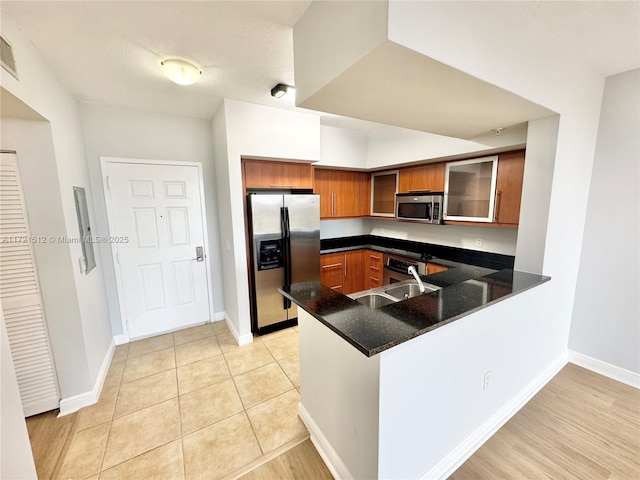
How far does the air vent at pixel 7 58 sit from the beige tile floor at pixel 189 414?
230 centimetres

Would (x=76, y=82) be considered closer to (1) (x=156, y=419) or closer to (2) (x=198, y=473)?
(1) (x=156, y=419)

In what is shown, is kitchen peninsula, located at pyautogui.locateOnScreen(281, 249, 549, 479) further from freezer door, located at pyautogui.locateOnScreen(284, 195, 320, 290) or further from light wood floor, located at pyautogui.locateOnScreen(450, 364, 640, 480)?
freezer door, located at pyautogui.locateOnScreen(284, 195, 320, 290)

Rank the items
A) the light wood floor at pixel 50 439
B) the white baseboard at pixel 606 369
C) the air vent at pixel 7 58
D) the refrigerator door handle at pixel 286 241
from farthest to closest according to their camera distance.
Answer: the refrigerator door handle at pixel 286 241 → the white baseboard at pixel 606 369 → the light wood floor at pixel 50 439 → the air vent at pixel 7 58

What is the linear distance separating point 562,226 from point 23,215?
13.1ft

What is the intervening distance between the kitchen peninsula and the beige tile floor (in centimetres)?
39

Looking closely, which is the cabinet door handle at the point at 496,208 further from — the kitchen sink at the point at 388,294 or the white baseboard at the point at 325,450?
the white baseboard at the point at 325,450

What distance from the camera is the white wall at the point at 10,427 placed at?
3.16 feet

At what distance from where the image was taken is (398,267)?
3.59 metres

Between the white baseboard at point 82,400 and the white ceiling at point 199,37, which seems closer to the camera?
the white ceiling at point 199,37

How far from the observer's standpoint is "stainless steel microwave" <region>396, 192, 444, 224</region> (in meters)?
3.13

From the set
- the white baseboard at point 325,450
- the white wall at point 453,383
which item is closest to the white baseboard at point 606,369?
the white wall at point 453,383

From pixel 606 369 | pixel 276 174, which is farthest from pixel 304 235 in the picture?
pixel 606 369

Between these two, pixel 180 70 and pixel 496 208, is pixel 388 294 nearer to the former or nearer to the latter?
pixel 496 208

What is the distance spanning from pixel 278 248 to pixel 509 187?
245 centimetres
